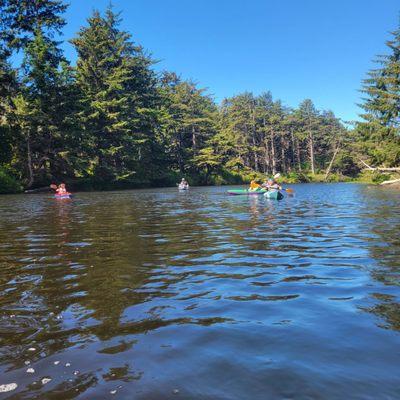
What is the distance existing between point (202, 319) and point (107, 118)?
46.3 m

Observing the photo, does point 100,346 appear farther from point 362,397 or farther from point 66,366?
point 362,397

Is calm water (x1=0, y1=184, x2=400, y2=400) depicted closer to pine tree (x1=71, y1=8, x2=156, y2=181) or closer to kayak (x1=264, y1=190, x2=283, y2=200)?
kayak (x1=264, y1=190, x2=283, y2=200)

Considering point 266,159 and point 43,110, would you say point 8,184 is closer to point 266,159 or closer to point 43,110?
point 43,110

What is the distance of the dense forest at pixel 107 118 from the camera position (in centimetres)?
3928

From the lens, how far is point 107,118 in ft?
159

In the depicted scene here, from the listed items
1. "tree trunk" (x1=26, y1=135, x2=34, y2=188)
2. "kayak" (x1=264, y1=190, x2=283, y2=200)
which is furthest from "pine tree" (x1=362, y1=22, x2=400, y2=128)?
"tree trunk" (x1=26, y1=135, x2=34, y2=188)

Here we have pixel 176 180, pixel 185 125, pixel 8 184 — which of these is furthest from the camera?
pixel 185 125

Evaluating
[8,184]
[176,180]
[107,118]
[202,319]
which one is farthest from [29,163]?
[202,319]

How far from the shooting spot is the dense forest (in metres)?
39.3

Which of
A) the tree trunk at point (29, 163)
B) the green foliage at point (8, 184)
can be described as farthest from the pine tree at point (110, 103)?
the green foliage at point (8, 184)

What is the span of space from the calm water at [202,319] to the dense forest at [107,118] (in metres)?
33.5

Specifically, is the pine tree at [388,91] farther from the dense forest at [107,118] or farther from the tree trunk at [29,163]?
the tree trunk at [29,163]

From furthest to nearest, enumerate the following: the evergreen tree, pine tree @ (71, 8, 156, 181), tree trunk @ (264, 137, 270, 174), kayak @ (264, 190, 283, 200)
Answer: tree trunk @ (264, 137, 270, 174)
the evergreen tree
pine tree @ (71, 8, 156, 181)
kayak @ (264, 190, 283, 200)

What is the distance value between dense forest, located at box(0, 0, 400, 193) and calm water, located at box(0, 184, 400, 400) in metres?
33.5
